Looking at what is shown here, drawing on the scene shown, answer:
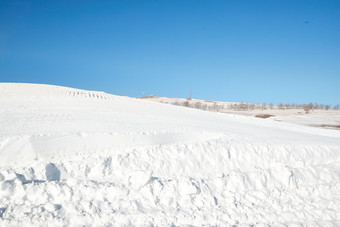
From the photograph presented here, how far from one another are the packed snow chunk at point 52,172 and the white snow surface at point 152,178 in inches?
0.9

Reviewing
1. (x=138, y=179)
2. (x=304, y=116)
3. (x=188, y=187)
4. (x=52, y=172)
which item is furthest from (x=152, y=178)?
(x=304, y=116)

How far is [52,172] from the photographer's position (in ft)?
18.6

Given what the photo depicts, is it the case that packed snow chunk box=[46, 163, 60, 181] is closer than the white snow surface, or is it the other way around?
the white snow surface

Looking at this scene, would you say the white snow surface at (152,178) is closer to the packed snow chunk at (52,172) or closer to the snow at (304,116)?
the packed snow chunk at (52,172)

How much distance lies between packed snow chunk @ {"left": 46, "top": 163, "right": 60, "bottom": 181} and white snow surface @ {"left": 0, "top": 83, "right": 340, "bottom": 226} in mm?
22

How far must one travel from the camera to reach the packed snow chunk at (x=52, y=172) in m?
5.55

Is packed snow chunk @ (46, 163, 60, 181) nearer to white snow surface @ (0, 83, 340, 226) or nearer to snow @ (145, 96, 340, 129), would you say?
white snow surface @ (0, 83, 340, 226)

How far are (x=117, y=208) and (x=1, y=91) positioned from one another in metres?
16.4

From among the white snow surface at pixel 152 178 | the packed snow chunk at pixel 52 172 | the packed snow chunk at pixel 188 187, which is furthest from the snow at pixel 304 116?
the packed snow chunk at pixel 52 172

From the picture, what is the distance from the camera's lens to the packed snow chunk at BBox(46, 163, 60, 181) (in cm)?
555

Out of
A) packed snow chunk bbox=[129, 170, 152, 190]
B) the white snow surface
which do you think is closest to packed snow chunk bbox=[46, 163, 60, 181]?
the white snow surface

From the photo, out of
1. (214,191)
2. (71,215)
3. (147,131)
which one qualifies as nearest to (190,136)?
(147,131)

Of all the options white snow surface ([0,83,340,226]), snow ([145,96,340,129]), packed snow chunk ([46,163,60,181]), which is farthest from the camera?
snow ([145,96,340,129])

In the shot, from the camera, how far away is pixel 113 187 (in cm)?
530
